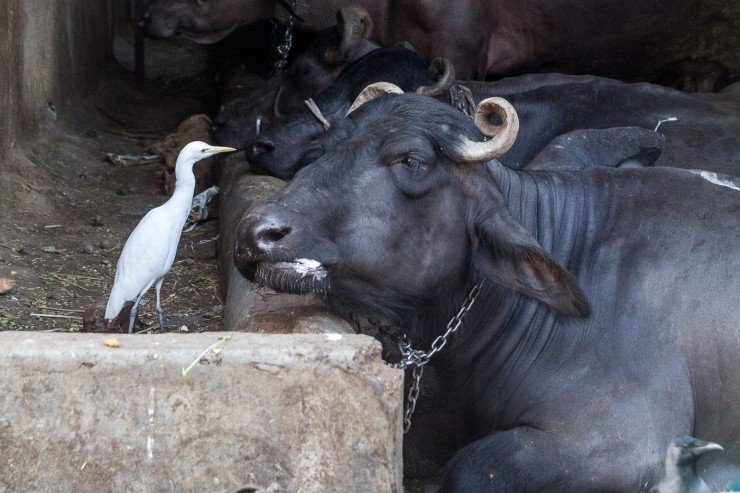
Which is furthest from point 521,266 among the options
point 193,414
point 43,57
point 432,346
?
point 43,57

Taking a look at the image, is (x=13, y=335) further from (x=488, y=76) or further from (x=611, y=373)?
(x=488, y=76)

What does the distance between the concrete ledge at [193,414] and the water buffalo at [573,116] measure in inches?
109

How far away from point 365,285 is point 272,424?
0.78m

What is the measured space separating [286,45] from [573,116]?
144 inches

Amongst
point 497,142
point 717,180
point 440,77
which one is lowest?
point 440,77

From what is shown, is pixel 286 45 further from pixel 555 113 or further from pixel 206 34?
pixel 555 113

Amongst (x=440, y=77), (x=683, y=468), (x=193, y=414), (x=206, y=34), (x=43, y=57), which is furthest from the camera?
(x=206, y=34)

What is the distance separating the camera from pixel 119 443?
3271mm

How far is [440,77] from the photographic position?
6.56 m

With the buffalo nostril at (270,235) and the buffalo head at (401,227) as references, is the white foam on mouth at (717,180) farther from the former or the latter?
the buffalo nostril at (270,235)

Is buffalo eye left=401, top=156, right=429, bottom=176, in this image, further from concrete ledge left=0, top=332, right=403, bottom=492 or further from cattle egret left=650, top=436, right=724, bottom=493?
cattle egret left=650, top=436, right=724, bottom=493

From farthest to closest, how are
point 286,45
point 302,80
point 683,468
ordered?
point 286,45 < point 302,80 < point 683,468

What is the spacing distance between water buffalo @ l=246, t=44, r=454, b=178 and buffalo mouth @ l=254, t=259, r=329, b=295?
287cm

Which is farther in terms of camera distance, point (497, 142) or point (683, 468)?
point (497, 142)
